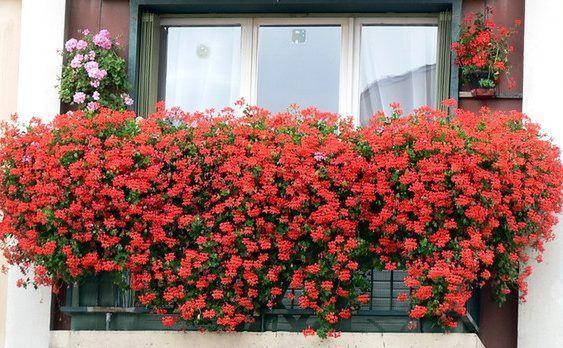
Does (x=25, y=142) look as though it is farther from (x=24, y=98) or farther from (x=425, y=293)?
(x=425, y=293)

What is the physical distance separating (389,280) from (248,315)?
127cm

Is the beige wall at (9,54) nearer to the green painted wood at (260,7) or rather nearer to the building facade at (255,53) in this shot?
the building facade at (255,53)

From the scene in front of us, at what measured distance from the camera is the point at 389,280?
14.3 meters

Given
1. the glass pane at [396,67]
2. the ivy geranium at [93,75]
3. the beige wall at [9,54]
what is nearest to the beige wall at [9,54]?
the beige wall at [9,54]

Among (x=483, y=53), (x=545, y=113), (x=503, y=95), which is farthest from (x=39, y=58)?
(x=545, y=113)

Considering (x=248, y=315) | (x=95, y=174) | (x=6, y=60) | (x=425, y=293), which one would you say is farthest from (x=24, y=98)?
(x=425, y=293)

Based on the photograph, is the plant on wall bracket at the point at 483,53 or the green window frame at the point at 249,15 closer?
the green window frame at the point at 249,15

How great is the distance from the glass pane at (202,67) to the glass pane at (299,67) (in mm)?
268

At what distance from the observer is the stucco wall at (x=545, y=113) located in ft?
46.8

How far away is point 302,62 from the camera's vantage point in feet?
51.8

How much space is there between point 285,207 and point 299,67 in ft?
8.08

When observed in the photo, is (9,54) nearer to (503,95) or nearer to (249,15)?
(249,15)

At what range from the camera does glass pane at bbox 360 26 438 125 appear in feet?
51.0

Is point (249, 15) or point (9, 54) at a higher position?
point (249, 15)
